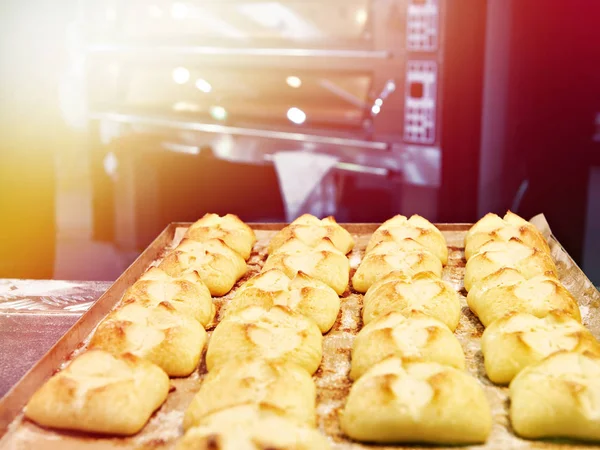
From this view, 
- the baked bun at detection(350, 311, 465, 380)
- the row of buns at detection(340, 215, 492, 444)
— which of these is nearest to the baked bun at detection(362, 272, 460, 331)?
the row of buns at detection(340, 215, 492, 444)

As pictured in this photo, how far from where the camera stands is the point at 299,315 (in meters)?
1.83

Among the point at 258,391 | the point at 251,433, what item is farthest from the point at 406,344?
the point at 251,433

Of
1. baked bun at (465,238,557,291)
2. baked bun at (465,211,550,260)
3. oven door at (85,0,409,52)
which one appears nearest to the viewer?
baked bun at (465,238,557,291)

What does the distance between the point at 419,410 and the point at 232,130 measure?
3.16 metres

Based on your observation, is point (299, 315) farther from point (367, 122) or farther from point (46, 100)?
point (46, 100)

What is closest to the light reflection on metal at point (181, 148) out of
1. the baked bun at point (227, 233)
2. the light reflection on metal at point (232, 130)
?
the light reflection on metal at point (232, 130)

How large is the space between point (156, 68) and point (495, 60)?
88.0 inches

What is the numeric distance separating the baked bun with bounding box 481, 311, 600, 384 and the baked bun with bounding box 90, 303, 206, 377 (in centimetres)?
79

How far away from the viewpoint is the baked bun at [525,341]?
1608 millimetres

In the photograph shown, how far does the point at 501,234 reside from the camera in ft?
7.97

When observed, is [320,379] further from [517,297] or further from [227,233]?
[227,233]

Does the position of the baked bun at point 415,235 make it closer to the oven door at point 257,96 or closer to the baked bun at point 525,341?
the baked bun at point 525,341

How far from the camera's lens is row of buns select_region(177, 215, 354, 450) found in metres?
1.28

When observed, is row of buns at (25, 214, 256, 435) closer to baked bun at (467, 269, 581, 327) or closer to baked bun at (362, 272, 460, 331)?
baked bun at (362, 272, 460, 331)
